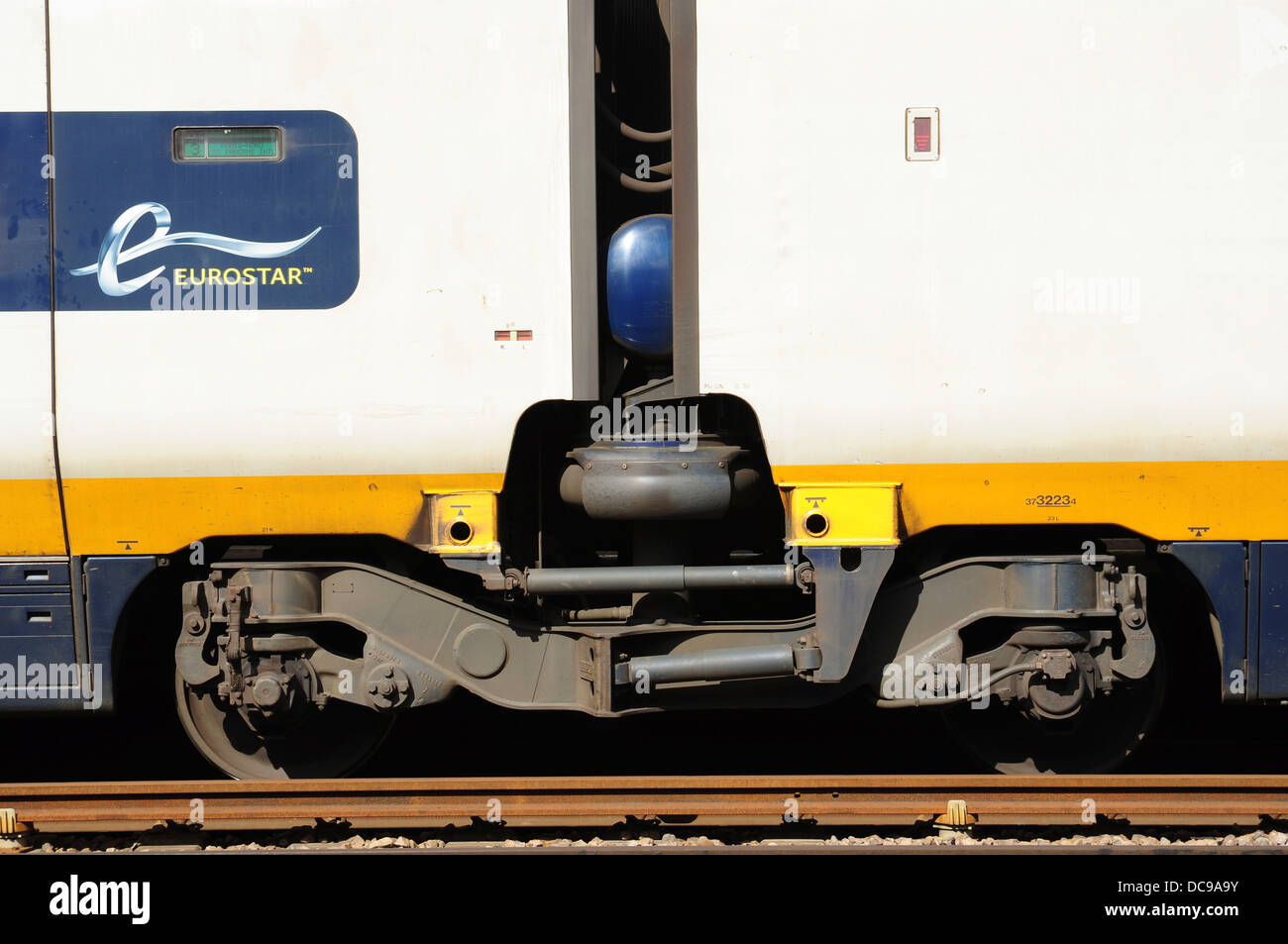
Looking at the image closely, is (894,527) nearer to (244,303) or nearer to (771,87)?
(771,87)

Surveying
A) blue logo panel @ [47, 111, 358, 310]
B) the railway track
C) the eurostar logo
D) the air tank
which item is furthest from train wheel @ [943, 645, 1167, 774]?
the eurostar logo

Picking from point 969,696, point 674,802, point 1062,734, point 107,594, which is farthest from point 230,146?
point 1062,734

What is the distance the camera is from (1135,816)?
15.8ft

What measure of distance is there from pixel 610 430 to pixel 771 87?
1.60 meters

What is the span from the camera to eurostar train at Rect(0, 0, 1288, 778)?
14.8 feet

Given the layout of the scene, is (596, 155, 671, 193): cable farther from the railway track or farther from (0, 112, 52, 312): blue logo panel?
the railway track

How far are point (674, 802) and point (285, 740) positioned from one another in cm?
187

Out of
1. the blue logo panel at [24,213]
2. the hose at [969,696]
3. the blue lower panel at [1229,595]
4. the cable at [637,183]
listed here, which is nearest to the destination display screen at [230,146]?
the blue logo panel at [24,213]

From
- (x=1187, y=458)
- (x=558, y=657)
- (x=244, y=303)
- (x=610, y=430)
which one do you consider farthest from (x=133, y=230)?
(x=1187, y=458)

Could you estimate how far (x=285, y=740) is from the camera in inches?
206

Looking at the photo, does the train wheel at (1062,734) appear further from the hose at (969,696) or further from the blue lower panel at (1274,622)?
the blue lower panel at (1274,622)

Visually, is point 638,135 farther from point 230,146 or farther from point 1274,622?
point 1274,622

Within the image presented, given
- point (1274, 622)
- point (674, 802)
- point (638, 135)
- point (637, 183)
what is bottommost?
point (674, 802)

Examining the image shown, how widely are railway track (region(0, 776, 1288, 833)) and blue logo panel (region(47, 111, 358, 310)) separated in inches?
86.5
